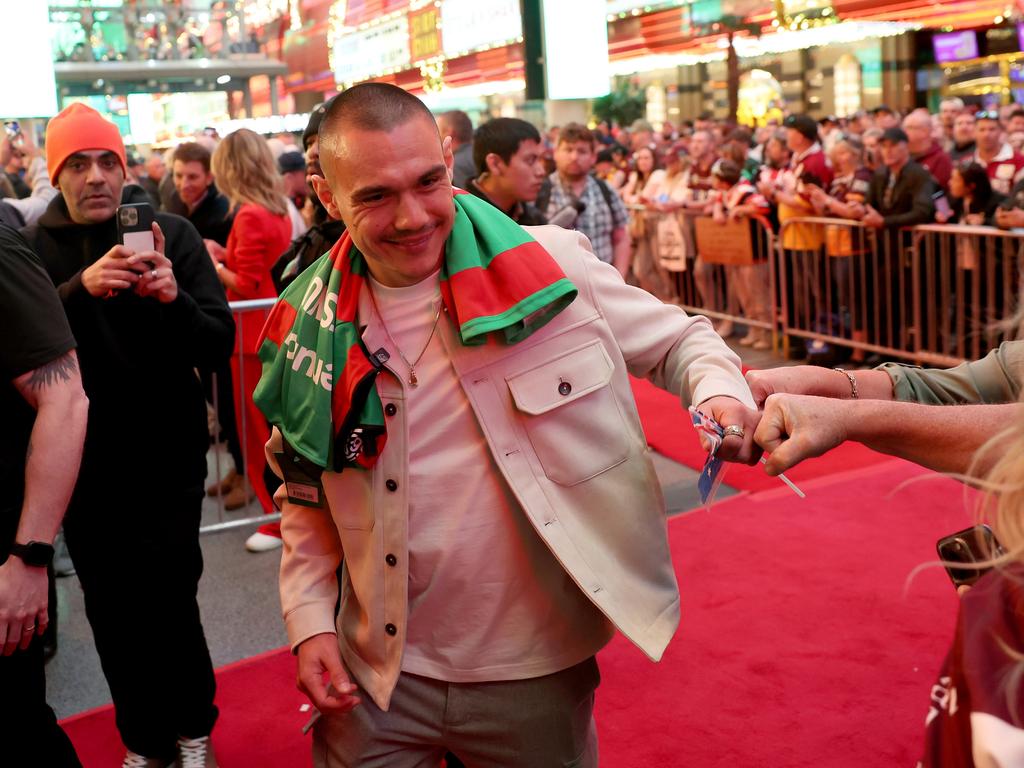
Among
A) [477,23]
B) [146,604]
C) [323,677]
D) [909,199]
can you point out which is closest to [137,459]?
[146,604]

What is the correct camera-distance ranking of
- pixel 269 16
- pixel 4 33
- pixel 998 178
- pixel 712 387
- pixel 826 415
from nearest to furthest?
pixel 826 415 < pixel 712 387 < pixel 4 33 < pixel 998 178 < pixel 269 16

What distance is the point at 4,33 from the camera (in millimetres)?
4926

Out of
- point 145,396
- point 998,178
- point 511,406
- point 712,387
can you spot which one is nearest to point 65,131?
point 145,396

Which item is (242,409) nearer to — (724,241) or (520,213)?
(520,213)

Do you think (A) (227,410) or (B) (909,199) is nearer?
(A) (227,410)

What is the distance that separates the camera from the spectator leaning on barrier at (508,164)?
5.02 m

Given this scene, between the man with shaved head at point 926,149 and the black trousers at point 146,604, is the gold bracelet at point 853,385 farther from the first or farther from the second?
the man with shaved head at point 926,149

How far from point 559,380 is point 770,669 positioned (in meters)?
2.28

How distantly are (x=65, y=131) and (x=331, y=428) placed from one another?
2.08 meters

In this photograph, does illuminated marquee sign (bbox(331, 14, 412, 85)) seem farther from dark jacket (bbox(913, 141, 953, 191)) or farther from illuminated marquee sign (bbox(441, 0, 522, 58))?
dark jacket (bbox(913, 141, 953, 191))

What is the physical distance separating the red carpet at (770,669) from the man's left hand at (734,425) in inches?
51.4

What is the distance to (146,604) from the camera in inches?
129

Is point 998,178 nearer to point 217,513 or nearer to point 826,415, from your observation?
point 217,513

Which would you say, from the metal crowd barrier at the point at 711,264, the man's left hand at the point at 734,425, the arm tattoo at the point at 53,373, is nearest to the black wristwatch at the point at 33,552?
the arm tattoo at the point at 53,373
